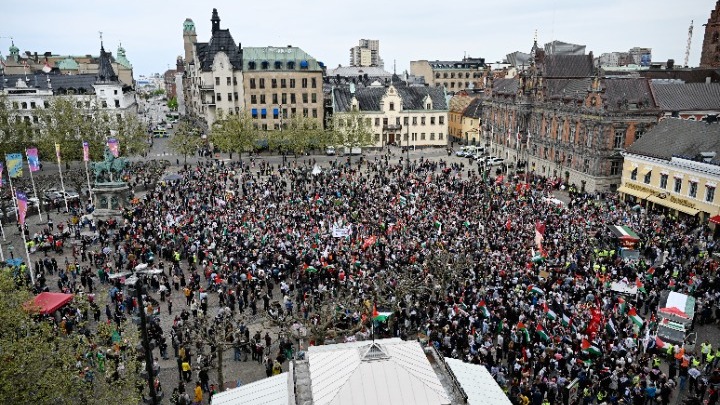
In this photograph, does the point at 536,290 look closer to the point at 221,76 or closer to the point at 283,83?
the point at 283,83

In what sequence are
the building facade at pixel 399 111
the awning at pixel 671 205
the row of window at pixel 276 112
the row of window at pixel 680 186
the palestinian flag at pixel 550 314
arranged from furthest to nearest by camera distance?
the building facade at pixel 399 111
the row of window at pixel 276 112
the awning at pixel 671 205
the row of window at pixel 680 186
the palestinian flag at pixel 550 314

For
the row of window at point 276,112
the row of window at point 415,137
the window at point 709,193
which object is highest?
the row of window at point 276,112

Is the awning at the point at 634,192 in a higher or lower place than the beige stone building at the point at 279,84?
lower

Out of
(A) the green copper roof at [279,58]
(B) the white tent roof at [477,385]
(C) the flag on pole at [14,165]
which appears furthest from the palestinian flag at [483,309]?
(A) the green copper roof at [279,58]

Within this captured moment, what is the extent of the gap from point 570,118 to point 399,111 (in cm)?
3258

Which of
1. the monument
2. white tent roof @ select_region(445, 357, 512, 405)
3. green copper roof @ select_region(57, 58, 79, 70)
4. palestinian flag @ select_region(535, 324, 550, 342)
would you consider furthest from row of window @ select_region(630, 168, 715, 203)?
green copper roof @ select_region(57, 58, 79, 70)

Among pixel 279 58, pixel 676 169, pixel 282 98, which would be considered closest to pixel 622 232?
pixel 676 169

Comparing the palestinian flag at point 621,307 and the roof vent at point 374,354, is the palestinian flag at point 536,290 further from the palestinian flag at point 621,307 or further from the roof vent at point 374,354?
the roof vent at point 374,354

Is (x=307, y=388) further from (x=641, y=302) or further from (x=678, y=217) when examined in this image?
(x=678, y=217)

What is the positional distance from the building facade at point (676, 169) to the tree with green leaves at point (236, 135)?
4682 centimetres

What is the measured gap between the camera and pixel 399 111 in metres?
85.2

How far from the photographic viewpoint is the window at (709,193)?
41.6 m

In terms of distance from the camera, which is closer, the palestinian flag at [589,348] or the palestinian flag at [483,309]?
the palestinian flag at [589,348]

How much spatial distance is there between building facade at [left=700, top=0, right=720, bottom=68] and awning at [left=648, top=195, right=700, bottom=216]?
48009 millimetres
